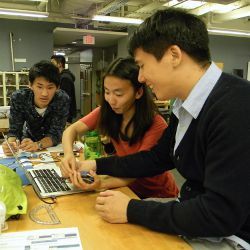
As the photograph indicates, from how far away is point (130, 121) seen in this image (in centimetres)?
160

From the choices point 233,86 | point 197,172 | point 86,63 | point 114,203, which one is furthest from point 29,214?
point 86,63

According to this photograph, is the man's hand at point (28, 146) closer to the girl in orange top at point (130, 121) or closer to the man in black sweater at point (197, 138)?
the girl in orange top at point (130, 121)

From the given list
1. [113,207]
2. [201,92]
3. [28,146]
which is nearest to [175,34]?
[201,92]

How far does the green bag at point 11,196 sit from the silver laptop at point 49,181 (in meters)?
0.15

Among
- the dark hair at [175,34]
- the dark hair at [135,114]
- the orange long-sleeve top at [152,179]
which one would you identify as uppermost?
the dark hair at [175,34]

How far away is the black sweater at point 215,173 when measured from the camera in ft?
2.56

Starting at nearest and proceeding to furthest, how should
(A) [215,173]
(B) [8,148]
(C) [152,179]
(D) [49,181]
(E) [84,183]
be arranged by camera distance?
(A) [215,173], (E) [84,183], (D) [49,181], (C) [152,179], (B) [8,148]

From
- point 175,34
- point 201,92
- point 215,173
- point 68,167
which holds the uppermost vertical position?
point 175,34

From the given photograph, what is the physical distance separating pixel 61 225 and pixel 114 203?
0.20 meters

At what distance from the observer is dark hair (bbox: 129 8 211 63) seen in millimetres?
923

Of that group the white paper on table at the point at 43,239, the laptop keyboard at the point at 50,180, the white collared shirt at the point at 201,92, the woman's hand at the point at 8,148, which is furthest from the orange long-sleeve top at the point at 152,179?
the woman's hand at the point at 8,148

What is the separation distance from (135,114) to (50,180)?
0.57 m

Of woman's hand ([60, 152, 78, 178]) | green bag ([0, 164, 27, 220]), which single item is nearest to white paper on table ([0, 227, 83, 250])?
green bag ([0, 164, 27, 220])

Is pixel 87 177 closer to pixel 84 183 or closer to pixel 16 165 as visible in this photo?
pixel 84 183
